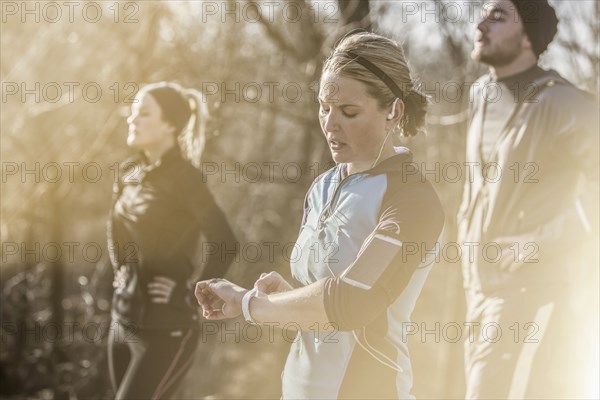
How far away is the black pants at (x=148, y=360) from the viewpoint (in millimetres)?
3107

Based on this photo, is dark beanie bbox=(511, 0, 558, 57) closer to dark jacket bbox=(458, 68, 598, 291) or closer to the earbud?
dark jacket bbox=(458, 68, 598, 291)

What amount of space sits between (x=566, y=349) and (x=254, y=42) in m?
5.10

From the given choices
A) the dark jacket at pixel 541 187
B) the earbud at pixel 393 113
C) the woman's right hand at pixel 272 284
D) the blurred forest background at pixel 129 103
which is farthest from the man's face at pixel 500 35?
the blurred forest background at pixel 129 103

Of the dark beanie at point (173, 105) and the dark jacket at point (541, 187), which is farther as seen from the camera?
the dark beanie at point (173, 105)

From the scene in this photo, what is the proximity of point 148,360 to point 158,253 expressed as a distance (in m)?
0.43

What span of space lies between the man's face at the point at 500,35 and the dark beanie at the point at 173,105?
126 cm

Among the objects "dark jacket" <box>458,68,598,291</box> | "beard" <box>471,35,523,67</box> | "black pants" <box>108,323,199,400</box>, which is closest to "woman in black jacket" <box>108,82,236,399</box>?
"black pants" <box>108,323,199,400</box>

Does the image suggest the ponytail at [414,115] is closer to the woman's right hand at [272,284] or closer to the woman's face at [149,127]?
the woman's right hand at [272,284]

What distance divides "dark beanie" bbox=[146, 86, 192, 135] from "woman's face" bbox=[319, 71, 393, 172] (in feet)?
4.79

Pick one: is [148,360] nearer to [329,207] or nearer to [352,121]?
[329,207]

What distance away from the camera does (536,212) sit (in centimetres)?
279

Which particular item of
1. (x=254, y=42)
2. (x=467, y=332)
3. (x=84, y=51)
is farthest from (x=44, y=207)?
(x=467, y=332)

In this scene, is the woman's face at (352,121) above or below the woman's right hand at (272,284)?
above

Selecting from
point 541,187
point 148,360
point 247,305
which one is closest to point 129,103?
point 148,360
